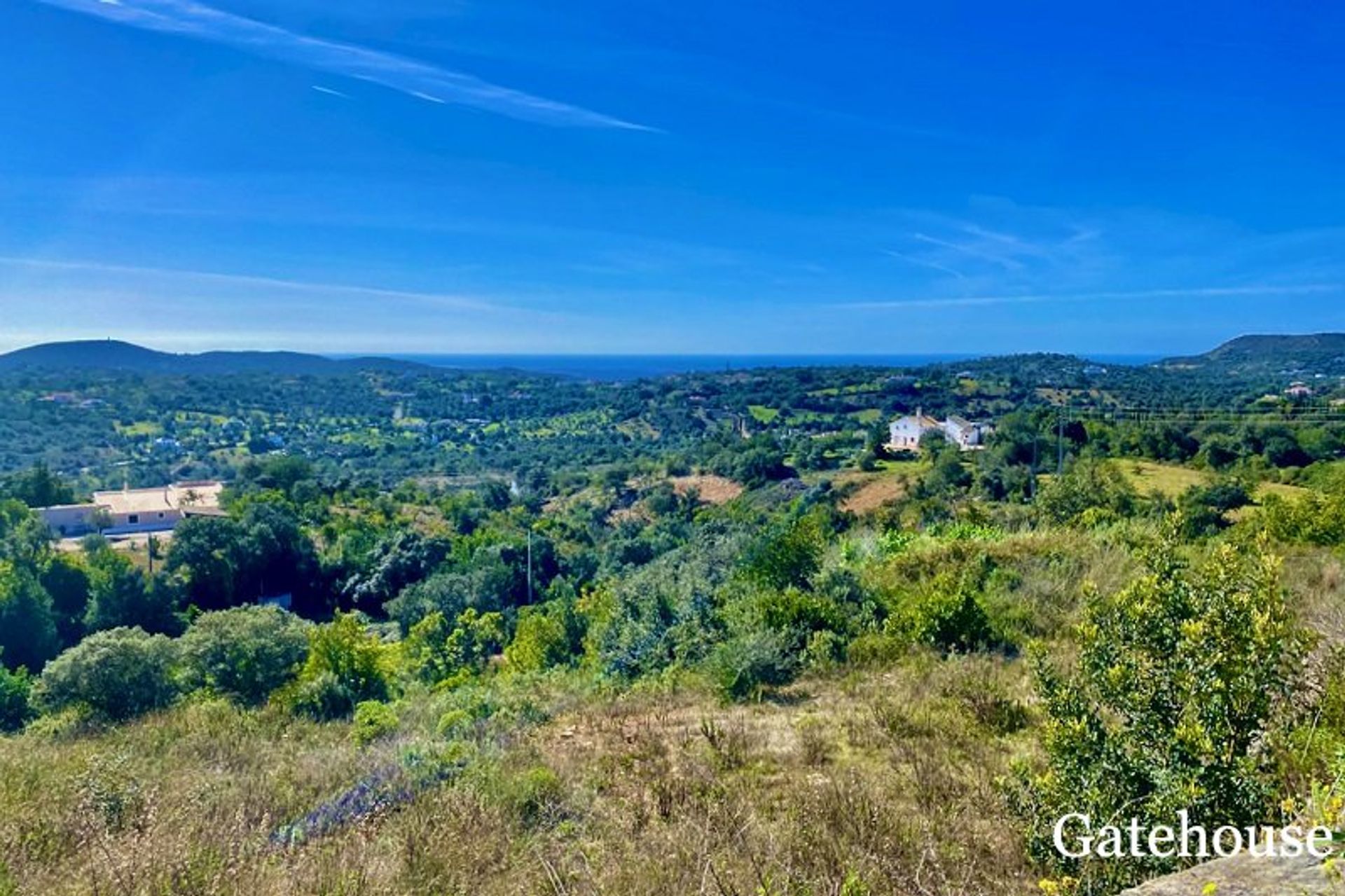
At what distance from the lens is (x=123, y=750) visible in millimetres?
4527

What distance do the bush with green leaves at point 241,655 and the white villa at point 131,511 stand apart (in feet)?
93.1

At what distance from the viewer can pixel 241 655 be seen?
44.2ft

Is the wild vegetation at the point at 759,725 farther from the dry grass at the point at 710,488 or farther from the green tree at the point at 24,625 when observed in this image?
the dry grass at the point at 710,488

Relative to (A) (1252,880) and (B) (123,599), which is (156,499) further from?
(A) (1252,880)

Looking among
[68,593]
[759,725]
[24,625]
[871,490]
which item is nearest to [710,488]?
[871,490]

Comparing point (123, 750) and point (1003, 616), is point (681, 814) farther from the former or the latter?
point (1003, 616)

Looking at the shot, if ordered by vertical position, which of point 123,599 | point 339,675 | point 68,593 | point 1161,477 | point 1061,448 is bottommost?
point 123,599

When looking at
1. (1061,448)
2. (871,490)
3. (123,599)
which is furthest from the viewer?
(871,490)

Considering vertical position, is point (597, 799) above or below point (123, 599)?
above

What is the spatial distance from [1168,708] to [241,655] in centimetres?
1489

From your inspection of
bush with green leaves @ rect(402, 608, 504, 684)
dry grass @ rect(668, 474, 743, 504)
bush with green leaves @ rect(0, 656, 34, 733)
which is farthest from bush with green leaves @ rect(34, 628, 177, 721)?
dry grass @ rect(668, 474, 743, 504)

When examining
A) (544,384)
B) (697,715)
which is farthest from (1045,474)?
(544,384)

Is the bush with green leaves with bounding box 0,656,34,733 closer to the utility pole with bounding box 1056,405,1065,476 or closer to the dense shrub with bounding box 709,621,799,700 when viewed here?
the dense shrub with bounding box 709,621,799,700

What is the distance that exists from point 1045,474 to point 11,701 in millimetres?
31979
